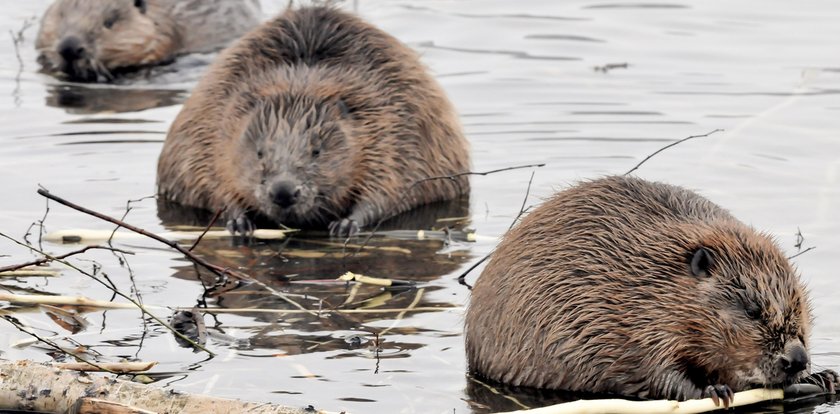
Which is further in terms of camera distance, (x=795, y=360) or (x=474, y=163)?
(x=474, y=163)

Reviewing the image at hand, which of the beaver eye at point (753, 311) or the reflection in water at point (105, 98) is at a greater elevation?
the beaver eye at point (753, 311)

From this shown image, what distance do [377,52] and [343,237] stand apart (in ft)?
3.37

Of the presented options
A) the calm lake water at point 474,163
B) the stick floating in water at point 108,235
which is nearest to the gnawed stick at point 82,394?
the calm lake water at point 474,163

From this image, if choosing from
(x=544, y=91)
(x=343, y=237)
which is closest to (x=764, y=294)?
(x=343, y=237)

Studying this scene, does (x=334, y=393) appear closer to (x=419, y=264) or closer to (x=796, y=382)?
(x=796, y=382)

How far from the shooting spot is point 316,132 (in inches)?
288

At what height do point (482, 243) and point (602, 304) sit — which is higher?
point (602, 304)

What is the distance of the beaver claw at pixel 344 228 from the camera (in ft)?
23.5

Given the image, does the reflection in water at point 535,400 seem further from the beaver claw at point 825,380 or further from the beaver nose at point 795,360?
the beaver nose at point 795,360

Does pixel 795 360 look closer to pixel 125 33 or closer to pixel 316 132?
pixel 316 132

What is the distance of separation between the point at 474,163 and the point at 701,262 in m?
3.51

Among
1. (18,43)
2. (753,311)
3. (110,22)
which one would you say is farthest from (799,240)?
(18,43)

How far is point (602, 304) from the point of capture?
188 inches

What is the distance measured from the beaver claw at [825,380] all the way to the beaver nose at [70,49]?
664cm
